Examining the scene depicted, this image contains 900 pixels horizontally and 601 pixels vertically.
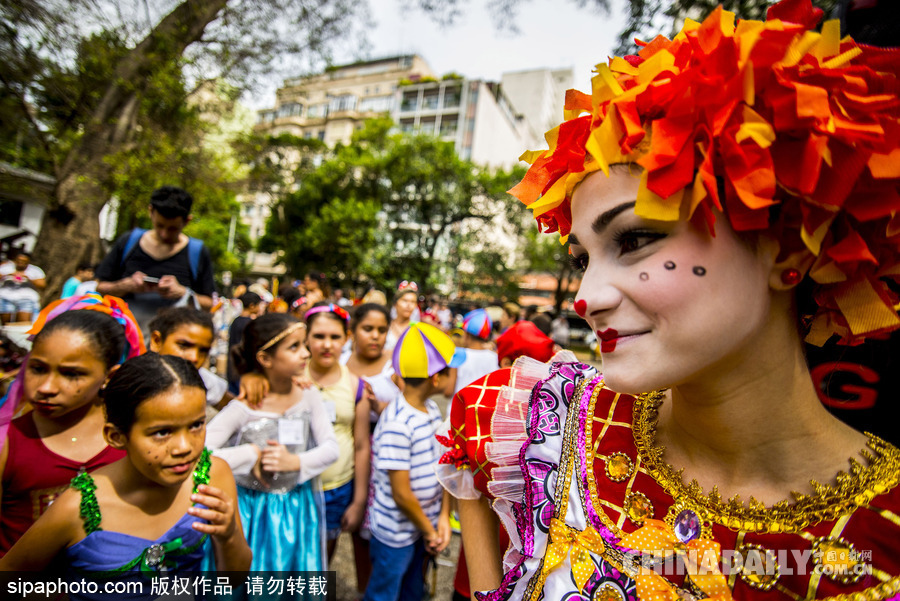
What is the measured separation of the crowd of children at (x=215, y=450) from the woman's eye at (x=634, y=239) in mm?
1512

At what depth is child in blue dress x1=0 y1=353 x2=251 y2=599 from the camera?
67.1 inches

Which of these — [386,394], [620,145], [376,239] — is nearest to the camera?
[620,145]

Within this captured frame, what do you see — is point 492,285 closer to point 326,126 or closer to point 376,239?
point 376,239

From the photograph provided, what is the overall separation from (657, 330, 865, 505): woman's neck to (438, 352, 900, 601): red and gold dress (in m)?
0.04

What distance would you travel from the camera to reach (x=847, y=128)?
890 mm

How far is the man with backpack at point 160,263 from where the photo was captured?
11.0ft

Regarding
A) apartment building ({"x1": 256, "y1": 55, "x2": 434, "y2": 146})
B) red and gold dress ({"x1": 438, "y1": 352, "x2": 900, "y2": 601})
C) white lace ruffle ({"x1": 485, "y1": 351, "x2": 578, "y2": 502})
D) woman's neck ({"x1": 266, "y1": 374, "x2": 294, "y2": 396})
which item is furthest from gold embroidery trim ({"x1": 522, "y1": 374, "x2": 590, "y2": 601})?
apartment building ({"x1": 256, "y1": 55, "x2": 434, "y2": 146})

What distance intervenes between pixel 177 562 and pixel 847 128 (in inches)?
101

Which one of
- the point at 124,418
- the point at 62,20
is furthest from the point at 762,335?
the point at 62,20

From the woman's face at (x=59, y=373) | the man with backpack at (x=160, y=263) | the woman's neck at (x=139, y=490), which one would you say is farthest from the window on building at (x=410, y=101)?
the woman's neck at (x=139, y=490)

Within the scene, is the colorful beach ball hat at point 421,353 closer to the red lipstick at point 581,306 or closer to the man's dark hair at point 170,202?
the man's dark hair at point 170,202

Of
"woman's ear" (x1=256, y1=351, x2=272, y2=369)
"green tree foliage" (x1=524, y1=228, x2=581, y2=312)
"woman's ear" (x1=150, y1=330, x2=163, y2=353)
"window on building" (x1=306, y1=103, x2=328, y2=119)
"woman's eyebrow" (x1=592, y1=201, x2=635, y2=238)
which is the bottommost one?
"woman's ear" (x1=256, y1=351, x2=272, y2=369)

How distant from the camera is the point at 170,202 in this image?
11.1 feet

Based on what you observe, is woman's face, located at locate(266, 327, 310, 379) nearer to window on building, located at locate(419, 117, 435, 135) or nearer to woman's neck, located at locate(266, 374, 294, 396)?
woman's neck, located at locate(266, 374, 294, 396)
